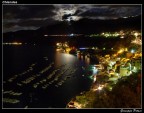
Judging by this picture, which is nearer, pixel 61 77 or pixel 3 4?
pixel 3 4

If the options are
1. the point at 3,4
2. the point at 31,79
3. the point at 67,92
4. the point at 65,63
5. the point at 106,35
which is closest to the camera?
the point at 3,4

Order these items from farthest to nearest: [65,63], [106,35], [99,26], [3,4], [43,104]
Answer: [65,63], [43,104], [106,35], [99,26], [3,4]

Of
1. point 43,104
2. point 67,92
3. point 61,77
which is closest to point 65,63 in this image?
point 61,77

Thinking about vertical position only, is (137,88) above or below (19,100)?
above

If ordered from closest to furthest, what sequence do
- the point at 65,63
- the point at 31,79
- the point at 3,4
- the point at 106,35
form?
the point at 3,4 → the point at 106,35 → the point at 31,79 → the point at 65,63

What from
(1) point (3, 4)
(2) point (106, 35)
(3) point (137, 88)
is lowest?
(3) point (137, 88)

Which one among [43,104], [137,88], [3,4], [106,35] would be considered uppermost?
[3,4]

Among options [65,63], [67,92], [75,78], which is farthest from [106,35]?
[65,63]
